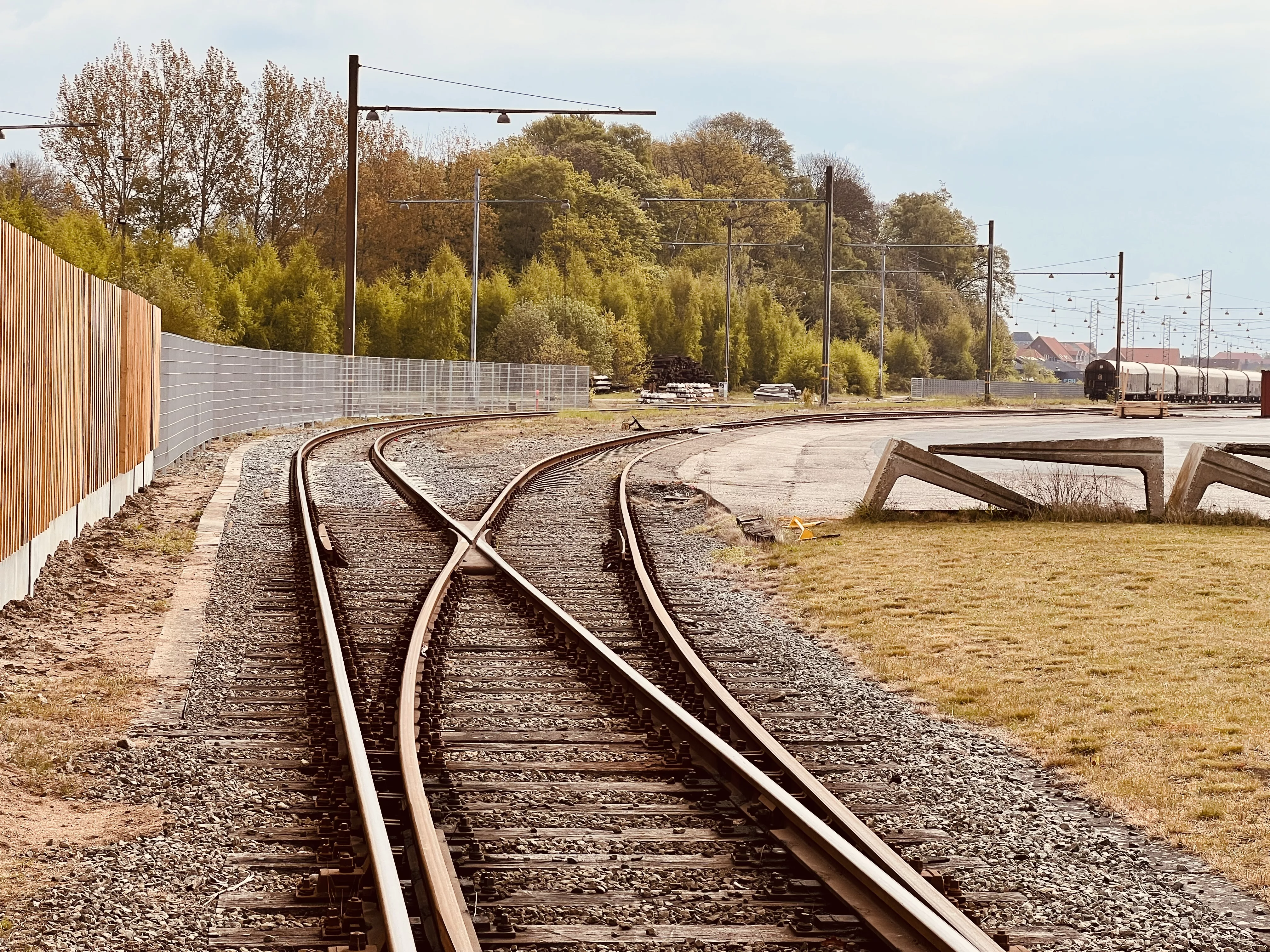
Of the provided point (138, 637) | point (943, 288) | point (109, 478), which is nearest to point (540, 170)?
point (943, 288)

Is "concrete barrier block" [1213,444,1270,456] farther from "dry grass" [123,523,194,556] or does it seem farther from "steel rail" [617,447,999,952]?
"dry grass" [123,523,194,556]

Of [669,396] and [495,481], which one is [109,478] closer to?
[495,481]

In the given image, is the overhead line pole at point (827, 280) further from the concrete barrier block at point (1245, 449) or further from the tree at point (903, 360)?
the tree at point (903, 360)

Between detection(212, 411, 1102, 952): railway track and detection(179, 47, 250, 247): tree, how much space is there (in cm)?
6193

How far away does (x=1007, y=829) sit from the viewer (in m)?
6.15

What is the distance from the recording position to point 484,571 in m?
12.9

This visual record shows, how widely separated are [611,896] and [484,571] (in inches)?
312

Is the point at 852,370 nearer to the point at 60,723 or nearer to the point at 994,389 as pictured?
the point at 994,389

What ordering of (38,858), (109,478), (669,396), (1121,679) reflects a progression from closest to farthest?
(38,858) < (1121,679) < (109,478) < (669,396)

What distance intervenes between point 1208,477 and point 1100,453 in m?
1.50

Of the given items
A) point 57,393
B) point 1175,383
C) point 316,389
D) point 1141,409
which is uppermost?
point 1175,383

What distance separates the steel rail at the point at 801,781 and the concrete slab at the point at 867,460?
9.63 m

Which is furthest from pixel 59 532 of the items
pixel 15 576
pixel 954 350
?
pixel 954 350

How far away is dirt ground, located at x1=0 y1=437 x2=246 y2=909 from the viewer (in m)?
5.95
